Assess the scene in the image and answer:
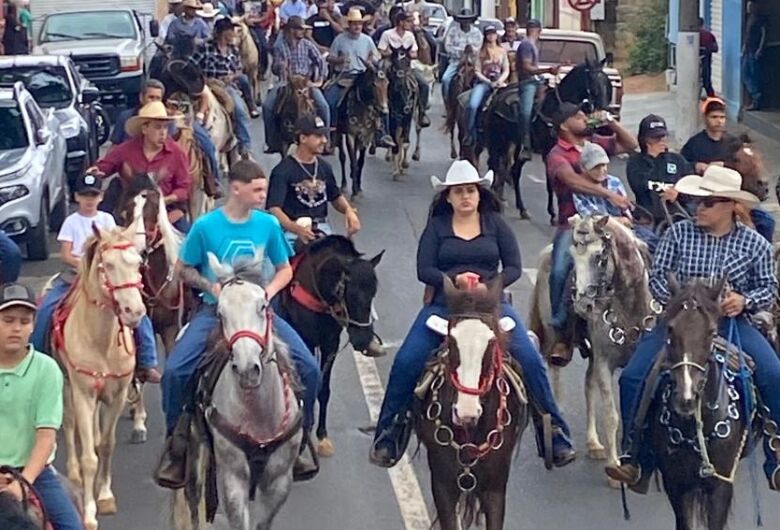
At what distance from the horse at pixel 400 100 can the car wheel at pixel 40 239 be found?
644cm

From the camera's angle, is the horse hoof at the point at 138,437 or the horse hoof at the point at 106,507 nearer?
the horse hoof at the point at 106,507

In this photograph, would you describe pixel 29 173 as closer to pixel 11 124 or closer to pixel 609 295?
pixel 11 124

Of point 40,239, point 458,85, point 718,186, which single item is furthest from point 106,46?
point 718,186

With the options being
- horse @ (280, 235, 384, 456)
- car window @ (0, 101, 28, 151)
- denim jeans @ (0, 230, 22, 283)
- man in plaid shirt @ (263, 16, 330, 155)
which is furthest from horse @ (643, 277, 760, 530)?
man in plaid shirt @ (263, 16, 330, 155)

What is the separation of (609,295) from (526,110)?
36.7 feet

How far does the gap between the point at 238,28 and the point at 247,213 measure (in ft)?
73.6

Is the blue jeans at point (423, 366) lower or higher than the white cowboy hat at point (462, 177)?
lower

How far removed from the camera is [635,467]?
10469 mm

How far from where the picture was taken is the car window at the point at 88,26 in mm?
Result: 34719

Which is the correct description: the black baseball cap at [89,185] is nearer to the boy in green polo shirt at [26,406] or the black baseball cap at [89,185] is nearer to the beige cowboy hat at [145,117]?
the beige cowboy hat at [145,117]

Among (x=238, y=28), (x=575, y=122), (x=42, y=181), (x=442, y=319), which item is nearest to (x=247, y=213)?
(x=442, y=319)

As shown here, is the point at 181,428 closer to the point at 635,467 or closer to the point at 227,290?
the point at 227,290

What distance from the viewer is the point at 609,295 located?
12.7 metres

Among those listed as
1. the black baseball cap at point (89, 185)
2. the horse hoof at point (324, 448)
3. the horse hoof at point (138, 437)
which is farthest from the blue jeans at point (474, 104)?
the horse hoof at point (324, 448)
